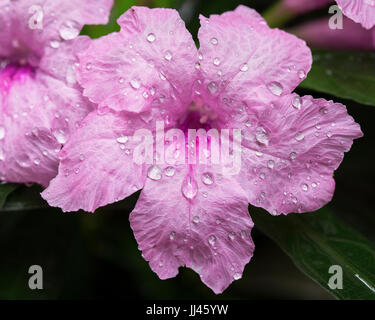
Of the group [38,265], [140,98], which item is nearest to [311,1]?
[140,98]

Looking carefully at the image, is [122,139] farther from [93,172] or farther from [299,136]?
[299,136]

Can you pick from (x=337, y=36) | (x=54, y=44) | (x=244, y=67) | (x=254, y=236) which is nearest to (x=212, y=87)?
(x=244, y=67)

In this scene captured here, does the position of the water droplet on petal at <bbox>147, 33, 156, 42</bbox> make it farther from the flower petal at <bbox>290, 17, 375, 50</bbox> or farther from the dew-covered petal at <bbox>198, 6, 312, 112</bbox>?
the flower petal at <bbox>290, 17, 375, 50</bbox>

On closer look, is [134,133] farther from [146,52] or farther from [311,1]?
[311,1]

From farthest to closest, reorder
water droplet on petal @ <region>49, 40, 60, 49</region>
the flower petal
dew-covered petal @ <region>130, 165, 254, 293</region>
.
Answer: the flower petal < water droplet on petal @ <region>49, 40, 60, 49</region> < dew-covered petal @ <region>130, 165, 254, 293</region>

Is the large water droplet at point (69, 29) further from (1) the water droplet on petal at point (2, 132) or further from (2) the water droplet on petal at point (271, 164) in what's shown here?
(2) the water droplet on petal at point (271, 164)

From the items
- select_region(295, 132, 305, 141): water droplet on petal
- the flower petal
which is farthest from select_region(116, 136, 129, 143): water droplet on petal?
the flower petal
